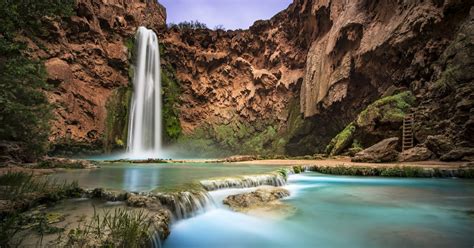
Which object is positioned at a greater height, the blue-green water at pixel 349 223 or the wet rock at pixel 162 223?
the wet rock at pixel 162 223

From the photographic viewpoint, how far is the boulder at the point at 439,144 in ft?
47.2

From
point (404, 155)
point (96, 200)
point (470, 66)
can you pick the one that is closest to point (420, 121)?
point (404, 155)

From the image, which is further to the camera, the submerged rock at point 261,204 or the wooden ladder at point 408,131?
the wooden ladder at point 408,131

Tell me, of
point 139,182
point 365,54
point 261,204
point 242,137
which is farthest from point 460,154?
point 242,137

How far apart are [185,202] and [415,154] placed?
14368 mm

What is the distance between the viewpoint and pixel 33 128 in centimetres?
1286

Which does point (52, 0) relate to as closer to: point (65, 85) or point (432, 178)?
point (432, 178)

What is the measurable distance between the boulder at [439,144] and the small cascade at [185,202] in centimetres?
1372

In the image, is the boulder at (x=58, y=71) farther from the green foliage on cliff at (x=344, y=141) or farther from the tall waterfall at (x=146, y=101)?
the green foliage on cliff at (x=344, y=141)

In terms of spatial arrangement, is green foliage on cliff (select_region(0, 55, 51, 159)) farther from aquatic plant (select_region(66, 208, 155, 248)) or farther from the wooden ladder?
the wooden ladder

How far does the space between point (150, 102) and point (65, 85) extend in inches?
358

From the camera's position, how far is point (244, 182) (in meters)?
9.34

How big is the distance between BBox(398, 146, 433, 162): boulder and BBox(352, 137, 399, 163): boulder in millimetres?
364

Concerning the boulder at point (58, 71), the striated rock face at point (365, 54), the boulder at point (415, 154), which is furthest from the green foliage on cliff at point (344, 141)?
the boulder at point (58, 71)
